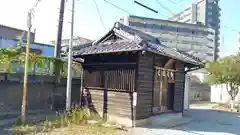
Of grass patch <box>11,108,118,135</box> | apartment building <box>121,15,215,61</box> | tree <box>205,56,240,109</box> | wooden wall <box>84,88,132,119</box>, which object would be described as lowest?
grass patch <box>11,108,118,135</box>

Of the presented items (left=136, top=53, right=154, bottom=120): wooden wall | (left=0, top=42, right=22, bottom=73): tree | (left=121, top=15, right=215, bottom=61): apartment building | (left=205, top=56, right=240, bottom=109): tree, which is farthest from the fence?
(left=121, top=15, right=215, bottom=61): apartment building

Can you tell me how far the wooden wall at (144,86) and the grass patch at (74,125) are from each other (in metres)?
1.23

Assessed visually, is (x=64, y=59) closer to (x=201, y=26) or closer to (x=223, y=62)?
(x=223, y=62)

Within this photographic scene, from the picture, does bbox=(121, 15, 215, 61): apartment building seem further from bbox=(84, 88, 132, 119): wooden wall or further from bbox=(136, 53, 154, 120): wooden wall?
bbox=(136, 53, 154, 120): wooden wall

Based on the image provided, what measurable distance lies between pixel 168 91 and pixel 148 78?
6.67 feet

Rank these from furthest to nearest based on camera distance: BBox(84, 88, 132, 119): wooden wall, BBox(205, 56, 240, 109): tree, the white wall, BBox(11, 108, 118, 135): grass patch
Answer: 1. the white wall
2. BBox(205, 56, 240, 109): tree
3. BBox(84, 88, 132, 119): wooden wall
4. BBox(11, 108, 118, 135): grass patch

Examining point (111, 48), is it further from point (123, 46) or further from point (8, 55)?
point (8, 55)

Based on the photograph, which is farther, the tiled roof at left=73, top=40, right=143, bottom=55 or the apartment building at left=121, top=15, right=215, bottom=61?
the apartment building at left=121, top=15, right=215, bottom=61

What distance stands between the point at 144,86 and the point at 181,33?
67672 millimetres

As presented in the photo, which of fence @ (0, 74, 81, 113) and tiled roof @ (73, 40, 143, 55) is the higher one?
tiled roof @ (73, 40, 143, 55)

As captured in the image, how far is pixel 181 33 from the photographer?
2894 inches

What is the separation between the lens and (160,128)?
339 inches

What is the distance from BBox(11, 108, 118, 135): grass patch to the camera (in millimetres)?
7547

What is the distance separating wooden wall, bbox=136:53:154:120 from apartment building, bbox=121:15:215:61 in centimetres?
6145
